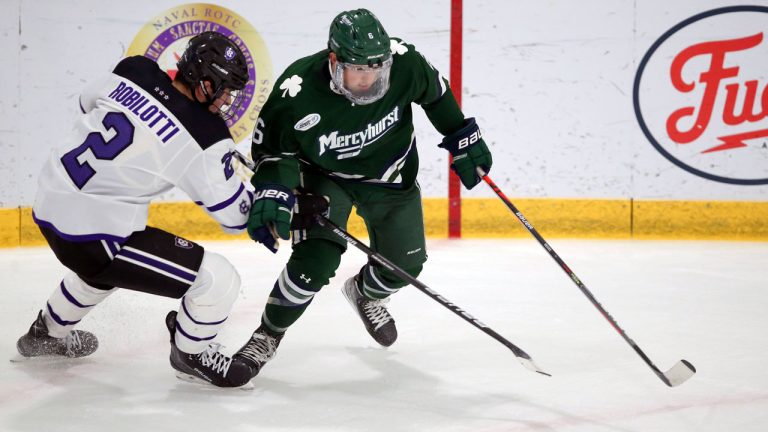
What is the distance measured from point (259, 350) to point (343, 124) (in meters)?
0.70

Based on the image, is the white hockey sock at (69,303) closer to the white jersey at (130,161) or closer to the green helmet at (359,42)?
the white jersey at (130,161)

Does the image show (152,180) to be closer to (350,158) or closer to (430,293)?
(350,158)

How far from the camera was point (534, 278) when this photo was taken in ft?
13.4

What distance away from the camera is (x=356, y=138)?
266cm

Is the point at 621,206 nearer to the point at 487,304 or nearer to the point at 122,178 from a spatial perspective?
the point at 487,304

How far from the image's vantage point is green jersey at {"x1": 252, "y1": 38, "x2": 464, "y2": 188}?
2.54 metres

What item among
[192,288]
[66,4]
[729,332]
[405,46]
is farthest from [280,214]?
[66,4]

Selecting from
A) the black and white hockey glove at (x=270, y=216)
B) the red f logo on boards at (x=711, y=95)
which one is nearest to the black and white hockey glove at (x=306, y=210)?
the black and white hockey glove at (x=270, y=216)

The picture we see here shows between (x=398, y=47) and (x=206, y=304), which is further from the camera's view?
(x=398, y=47)

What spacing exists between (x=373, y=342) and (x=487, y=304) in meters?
0.72

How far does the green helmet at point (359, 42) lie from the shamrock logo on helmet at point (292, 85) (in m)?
0.16

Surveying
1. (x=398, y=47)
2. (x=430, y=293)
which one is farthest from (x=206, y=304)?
(x=398, y=47)

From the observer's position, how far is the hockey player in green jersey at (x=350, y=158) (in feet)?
7.98

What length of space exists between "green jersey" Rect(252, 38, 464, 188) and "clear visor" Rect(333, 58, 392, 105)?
8cm
